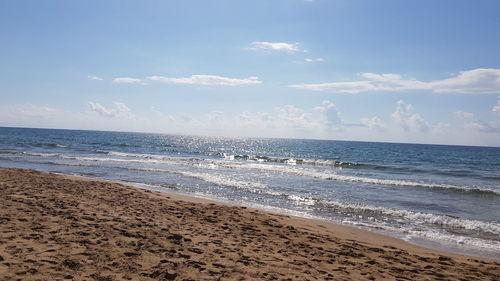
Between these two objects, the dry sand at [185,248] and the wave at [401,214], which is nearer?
the dry sand at [185,248]

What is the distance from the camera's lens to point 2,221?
6.80 meters

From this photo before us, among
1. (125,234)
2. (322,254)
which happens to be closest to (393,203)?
(322,254)

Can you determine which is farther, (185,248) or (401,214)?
(401,214)

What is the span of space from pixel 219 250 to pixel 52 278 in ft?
9.52

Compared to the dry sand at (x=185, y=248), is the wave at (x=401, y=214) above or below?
below

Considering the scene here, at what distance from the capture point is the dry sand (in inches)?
202

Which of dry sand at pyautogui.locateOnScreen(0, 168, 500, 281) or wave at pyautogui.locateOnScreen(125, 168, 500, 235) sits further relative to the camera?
wave at pyautogui.locateOnScreen(125, 168, 500, 235)

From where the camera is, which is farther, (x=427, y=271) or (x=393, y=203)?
(x=393, y=203)

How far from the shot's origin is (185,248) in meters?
6.35

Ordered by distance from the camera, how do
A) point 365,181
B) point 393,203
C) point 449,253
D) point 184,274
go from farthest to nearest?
point 365,181, point 393,203, point 449,253, point 184,274

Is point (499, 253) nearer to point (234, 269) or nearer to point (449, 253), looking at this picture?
point (449, 253)

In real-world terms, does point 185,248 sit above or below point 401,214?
above

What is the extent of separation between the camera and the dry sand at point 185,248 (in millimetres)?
5137

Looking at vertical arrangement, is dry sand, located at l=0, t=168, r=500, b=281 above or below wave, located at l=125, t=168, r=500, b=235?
above
